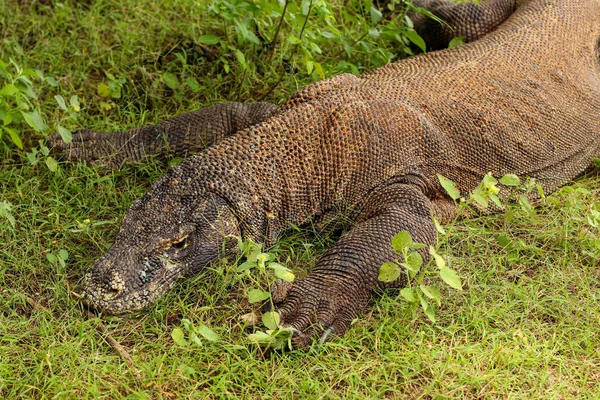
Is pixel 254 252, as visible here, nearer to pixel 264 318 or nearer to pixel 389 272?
pixel 264 318

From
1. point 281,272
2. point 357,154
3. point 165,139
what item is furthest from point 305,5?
point 281,272

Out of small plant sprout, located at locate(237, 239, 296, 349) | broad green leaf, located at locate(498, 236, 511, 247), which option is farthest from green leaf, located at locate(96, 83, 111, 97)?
broad green leaf, located at locate(498, 236, 511, 247)

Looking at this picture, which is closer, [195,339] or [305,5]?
[195,339]

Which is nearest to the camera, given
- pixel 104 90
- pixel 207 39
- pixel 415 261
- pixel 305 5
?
pixel 415 261

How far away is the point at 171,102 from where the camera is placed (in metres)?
4.78

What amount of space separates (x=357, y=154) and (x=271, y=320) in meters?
1.07

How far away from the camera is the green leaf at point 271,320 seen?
10.1ft

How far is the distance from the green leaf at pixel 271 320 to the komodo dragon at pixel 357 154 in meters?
0.13

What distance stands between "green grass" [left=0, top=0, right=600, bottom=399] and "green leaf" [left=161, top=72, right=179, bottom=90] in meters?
0.06

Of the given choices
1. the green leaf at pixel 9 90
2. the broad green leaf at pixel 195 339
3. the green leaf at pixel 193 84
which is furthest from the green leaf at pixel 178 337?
the green leaf at pixel 193 84

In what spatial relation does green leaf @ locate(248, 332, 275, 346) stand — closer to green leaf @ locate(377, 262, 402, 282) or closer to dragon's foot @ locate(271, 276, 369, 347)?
dragon's foot @ locate(271, 276, 369, 347)

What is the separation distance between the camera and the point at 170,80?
477 centimetres

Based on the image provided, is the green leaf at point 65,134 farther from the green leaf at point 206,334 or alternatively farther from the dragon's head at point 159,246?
the green leaf at point 206,334

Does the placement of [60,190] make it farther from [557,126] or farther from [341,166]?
[557,126]
